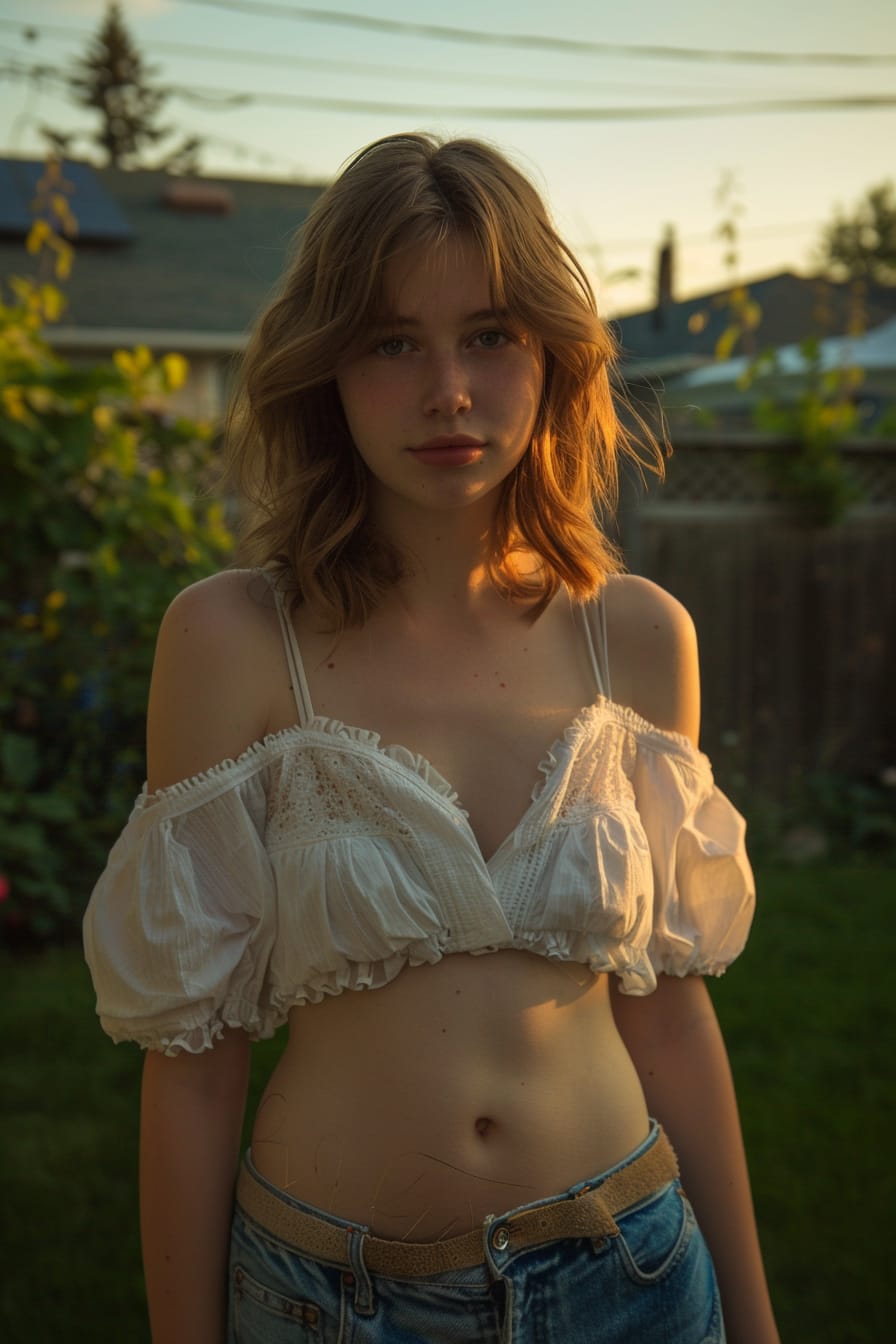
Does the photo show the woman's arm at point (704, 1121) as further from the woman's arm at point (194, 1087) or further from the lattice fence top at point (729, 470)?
the lattice fence top at point (729, 470)

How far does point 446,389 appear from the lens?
4.63ft

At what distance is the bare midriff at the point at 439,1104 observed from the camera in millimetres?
1380

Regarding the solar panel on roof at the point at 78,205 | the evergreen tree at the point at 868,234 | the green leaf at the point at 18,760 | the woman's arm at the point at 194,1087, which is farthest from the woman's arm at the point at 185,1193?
the evergreen tree at the point at 868,234

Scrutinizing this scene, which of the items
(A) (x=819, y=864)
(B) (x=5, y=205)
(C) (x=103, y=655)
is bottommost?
(A) (x=819, y=864)

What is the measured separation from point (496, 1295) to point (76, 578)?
3579 millimetres

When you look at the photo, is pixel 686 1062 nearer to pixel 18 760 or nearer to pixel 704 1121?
pixel 704 1121

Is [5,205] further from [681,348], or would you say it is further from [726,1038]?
[726,1038]

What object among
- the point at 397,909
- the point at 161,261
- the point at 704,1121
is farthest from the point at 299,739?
the point at 161,261

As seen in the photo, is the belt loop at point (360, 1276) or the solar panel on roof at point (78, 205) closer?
the belt loop at point (360, 1276)

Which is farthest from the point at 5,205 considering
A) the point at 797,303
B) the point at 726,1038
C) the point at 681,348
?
the point at 726,1038

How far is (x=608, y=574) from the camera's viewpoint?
171 centimetres

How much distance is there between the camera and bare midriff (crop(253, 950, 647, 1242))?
4.53 ft

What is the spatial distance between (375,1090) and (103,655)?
3513mm

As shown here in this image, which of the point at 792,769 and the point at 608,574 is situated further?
the point at 792,769
